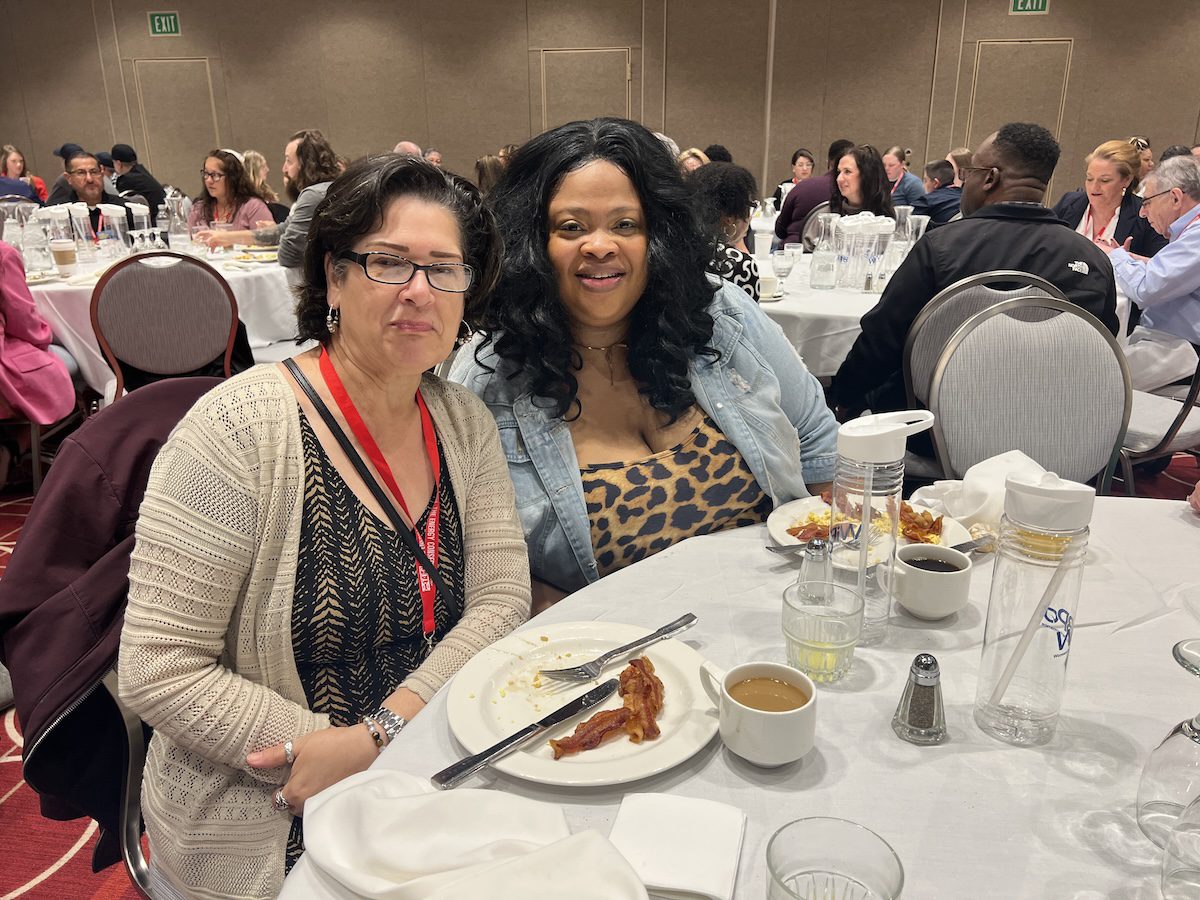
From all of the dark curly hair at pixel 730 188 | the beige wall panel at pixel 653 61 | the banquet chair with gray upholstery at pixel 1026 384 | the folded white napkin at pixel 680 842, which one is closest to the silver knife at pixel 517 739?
the folded white napkin at pixel 680 842

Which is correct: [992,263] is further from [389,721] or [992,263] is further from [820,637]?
[389,721]

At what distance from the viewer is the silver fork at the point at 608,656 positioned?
1145mm

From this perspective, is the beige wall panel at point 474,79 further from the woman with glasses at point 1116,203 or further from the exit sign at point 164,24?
the woman with glasses at point 1116,203

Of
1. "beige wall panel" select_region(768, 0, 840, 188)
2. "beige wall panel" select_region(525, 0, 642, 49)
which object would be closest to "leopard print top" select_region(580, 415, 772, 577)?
"beige wall panel" select_region(768, 0, 840, 188)

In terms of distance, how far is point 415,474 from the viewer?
1.52 meters

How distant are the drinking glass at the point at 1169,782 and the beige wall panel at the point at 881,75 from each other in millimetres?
11915

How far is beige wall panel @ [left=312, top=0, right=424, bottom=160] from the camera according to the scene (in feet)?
Result: 39.3

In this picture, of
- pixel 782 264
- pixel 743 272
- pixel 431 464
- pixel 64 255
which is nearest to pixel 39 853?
pixel 431 464

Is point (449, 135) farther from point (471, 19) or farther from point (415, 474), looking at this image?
point (415, 474)

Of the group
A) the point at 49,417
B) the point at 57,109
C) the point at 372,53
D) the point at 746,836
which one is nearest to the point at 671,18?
the point at 372,53

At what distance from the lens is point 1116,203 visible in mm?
5926

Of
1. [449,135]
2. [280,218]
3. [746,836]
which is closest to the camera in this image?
[746,836]

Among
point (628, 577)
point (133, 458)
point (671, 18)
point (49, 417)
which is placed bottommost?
point (49, 417)

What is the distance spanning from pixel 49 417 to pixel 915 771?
4.18 m
